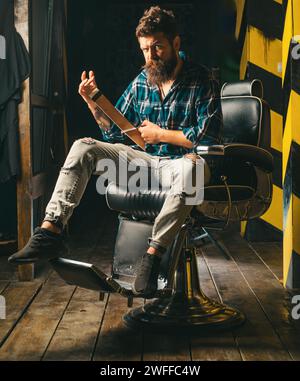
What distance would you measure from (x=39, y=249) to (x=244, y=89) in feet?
4.02

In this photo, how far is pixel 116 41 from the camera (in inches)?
293

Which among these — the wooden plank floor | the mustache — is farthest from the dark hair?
the wooden plank floor

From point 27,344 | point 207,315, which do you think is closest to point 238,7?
point 207,315

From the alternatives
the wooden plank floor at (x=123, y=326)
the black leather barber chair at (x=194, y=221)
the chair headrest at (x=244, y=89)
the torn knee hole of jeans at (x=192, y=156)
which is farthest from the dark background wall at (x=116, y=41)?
the torn knee hole of jeans at (x=192, y=156)

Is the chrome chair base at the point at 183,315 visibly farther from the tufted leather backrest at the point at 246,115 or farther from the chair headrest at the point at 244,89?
the chair headrest at the point at 244,89

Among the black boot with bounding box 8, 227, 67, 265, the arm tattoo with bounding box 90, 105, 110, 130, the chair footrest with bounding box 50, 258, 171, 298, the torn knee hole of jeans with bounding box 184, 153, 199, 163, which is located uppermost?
the arm tattoo with bounding box 90, 105, 110, 130

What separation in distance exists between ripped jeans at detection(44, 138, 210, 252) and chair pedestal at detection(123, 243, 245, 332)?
0.33 metres

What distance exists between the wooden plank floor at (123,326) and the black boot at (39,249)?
0.31m

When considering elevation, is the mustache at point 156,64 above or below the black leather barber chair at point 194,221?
above

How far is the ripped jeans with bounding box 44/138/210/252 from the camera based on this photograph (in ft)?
7.91

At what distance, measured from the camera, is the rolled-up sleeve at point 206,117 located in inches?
103

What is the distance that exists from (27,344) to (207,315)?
73 cm

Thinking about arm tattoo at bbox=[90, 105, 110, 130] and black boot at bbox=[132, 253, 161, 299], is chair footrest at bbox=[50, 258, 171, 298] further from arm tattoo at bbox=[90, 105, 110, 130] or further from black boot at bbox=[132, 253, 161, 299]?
arm tattoo at bbox=[90, 105, 110, 130]
